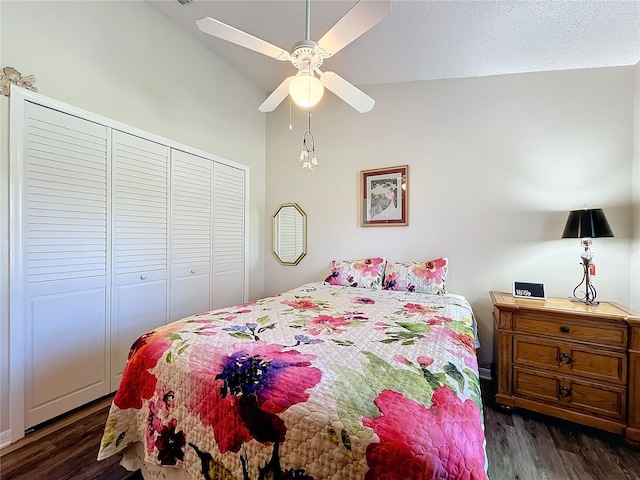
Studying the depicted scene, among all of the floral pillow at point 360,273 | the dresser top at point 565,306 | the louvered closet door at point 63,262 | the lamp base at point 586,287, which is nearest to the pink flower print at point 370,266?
the floral pillow at point 360,273

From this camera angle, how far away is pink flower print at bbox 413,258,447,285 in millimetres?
2486

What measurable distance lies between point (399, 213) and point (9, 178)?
2957 millimetres

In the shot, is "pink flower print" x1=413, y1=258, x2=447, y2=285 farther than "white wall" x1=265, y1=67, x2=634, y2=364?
Yes

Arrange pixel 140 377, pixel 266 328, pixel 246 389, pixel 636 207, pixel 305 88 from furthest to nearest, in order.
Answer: pixel 636 207
pixel 305 88
pixel 266 328
pixel 140 377
pixel 246 389

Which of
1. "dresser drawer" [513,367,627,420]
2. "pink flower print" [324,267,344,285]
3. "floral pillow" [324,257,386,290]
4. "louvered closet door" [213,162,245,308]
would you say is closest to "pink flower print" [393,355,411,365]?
"dresser drawer" [513,367,627,420]

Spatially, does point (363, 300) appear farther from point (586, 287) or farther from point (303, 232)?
point (586, 287)

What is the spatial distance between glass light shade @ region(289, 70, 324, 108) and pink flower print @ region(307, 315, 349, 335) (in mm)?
1286

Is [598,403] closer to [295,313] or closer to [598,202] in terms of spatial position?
[598,202]

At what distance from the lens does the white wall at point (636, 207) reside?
2.05m

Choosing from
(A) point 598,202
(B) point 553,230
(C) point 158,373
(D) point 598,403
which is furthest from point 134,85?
(D) point 598,403

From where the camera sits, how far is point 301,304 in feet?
6.66


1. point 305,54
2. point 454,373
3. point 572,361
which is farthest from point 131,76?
point 572,361

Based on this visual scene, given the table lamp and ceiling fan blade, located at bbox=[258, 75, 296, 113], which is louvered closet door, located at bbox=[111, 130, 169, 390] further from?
the table lamp

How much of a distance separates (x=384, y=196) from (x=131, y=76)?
98.9 inches
